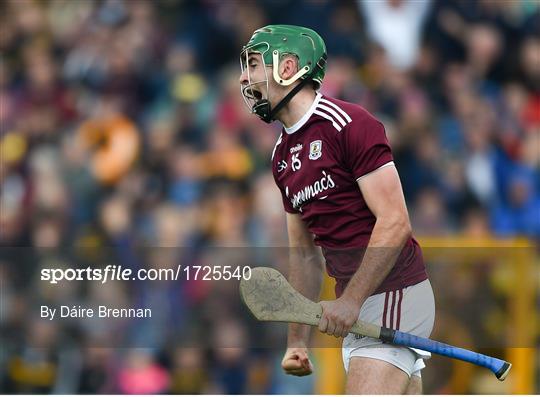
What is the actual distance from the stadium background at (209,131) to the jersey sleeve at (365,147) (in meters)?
2.84

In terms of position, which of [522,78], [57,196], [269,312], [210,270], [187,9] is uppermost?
[187,9]

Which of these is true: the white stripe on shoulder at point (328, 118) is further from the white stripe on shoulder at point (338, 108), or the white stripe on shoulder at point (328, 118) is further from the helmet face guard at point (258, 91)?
the helmet face guard at point (258, 91)

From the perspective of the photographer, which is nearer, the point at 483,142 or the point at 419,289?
the point at 419,289

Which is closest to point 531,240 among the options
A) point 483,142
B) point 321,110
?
point 483,142

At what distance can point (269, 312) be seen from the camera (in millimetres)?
4297

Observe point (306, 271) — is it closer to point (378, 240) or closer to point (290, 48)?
point (378, 240)

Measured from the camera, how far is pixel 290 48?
4.49 metres

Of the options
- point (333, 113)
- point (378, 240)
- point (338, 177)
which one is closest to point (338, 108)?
point (333, 113)

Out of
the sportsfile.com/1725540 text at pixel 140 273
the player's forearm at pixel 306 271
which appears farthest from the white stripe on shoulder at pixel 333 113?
the sportsfile.com/1725540 text at pixel 140 273

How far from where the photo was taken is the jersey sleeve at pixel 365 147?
14.0 feet

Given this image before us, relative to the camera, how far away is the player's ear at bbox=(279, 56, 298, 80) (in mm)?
4477

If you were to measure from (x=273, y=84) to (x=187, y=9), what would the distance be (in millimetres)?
5630

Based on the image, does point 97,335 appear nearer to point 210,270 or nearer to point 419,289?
point 210,270

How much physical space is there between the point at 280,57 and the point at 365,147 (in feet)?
1.60
